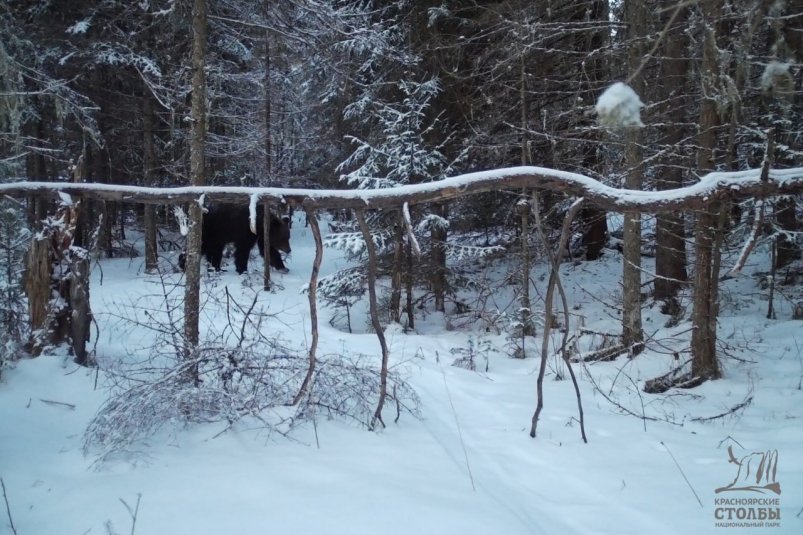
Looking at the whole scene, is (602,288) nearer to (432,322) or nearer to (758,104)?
(432,322)

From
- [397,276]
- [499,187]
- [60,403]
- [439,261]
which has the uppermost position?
[499,187]

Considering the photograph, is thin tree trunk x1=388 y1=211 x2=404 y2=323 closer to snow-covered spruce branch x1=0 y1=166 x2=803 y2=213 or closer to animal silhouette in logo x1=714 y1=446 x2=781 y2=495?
snow-covered spruce branch x1=0 y1=166 x2=803 y2=213

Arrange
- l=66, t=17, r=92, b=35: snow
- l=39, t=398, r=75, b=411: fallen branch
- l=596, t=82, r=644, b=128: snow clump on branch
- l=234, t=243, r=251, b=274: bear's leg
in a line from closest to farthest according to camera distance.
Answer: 1. l=596, t=82, r=644, b=128: snow clump on branch
2. l=39, t=398, r=75, b=411: fallen branch
3. l=66, t=17, r=92, b=35: snow
4. l=234, t=243, r=251, b=274: bear's leg

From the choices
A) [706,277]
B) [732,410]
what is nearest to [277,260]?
[706,277]

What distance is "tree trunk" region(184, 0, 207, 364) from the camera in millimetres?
4996

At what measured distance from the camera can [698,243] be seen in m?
5.46

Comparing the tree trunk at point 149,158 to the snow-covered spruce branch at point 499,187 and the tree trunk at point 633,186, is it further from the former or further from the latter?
the tree trunk at point 633,186

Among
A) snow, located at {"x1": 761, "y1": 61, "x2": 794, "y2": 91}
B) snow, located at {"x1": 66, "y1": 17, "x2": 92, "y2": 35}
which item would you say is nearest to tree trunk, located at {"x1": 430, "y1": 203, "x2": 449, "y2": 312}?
snow, located at {"x1": 761, "y1": 61, "x2": 794, "y2": 91}

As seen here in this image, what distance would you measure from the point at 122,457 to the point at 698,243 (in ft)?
18.5

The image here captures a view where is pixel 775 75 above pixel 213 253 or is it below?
above

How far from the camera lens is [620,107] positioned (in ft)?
6.54

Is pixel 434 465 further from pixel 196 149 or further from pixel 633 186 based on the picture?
pixel 633 186
